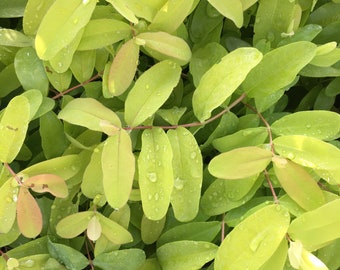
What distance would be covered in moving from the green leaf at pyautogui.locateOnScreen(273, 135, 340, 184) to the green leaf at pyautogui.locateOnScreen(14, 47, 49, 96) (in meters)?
0.36

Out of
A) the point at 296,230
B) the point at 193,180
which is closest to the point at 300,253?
the point at 296,230

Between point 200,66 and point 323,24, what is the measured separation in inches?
9.7

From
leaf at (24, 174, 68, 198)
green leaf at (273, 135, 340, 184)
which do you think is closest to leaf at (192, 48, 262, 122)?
green leaf at (273, 135, 340, 184)

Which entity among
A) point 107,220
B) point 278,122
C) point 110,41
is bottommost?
point 107,220

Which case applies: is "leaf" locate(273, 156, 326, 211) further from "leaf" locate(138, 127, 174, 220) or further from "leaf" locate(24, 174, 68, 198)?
"leaf" locate(24, 174, 68, 198)

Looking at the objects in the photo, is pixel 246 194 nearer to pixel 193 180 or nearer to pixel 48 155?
pixel 193 180

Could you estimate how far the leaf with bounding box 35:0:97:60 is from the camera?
65cm

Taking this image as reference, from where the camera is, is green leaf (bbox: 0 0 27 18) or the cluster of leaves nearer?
the cluster of leaves

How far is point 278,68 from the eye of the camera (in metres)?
0.74

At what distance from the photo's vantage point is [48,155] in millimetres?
783

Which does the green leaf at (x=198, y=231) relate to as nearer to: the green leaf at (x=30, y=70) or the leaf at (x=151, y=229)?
the leaf at (x=151, y=229)

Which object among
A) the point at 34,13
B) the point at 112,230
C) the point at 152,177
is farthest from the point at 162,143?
the point at 34,13

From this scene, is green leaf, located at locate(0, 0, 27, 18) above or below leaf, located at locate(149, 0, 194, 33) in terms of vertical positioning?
below

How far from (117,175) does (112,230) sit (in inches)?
4.9
